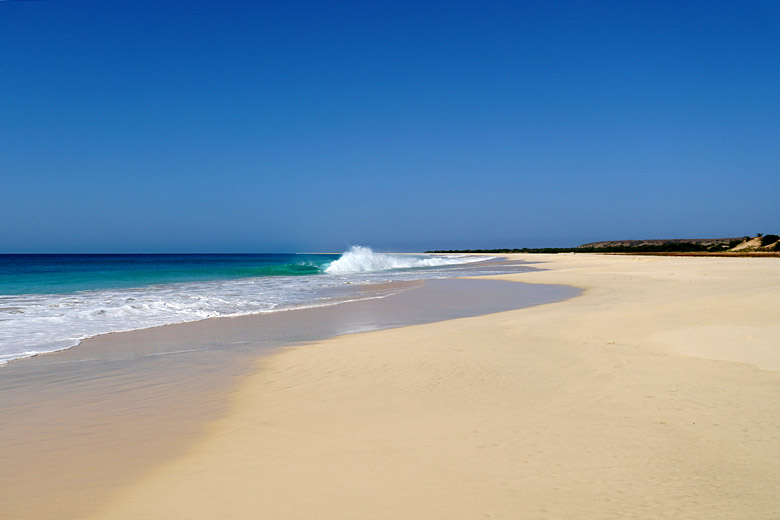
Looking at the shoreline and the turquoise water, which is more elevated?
the turquoise water

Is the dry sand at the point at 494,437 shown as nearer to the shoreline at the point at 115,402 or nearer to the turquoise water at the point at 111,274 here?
the shoreline at the point at 115,402

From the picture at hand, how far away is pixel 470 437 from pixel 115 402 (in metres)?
4.02

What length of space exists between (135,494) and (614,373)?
5458mm

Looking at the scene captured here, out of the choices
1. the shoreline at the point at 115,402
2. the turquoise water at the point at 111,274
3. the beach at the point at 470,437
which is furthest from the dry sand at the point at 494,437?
the turquoise water at the point at 111,274

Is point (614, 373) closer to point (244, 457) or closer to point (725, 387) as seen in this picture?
point (725, 387)

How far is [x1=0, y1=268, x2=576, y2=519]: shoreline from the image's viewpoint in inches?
141

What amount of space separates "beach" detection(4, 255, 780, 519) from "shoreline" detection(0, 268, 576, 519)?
0.05 metres

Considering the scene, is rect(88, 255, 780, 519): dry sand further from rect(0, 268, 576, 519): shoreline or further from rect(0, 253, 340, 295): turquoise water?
rect(0, 253, 340, 295): turquoise water

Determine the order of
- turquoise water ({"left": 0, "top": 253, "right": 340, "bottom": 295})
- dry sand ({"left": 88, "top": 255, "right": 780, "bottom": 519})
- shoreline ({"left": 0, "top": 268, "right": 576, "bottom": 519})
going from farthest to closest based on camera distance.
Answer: turquoise water ({"left": 0, "top": 253, "right": 340, "bottom": 295}) → shoreline ({"left": 0, "top": 268, "right": 576, "bottom": 519}) → dry sand ({"left": 88, "top": 255, "right": 780, "bottom": 519})

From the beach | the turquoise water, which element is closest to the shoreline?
the beach

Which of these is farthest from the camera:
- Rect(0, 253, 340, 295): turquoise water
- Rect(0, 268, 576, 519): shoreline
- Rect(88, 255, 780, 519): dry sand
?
Rect(0, 253, 340, 295): turquoise water

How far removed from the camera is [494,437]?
13.9ft

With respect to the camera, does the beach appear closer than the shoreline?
Yes

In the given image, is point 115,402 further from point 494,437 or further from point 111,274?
point 111,274
